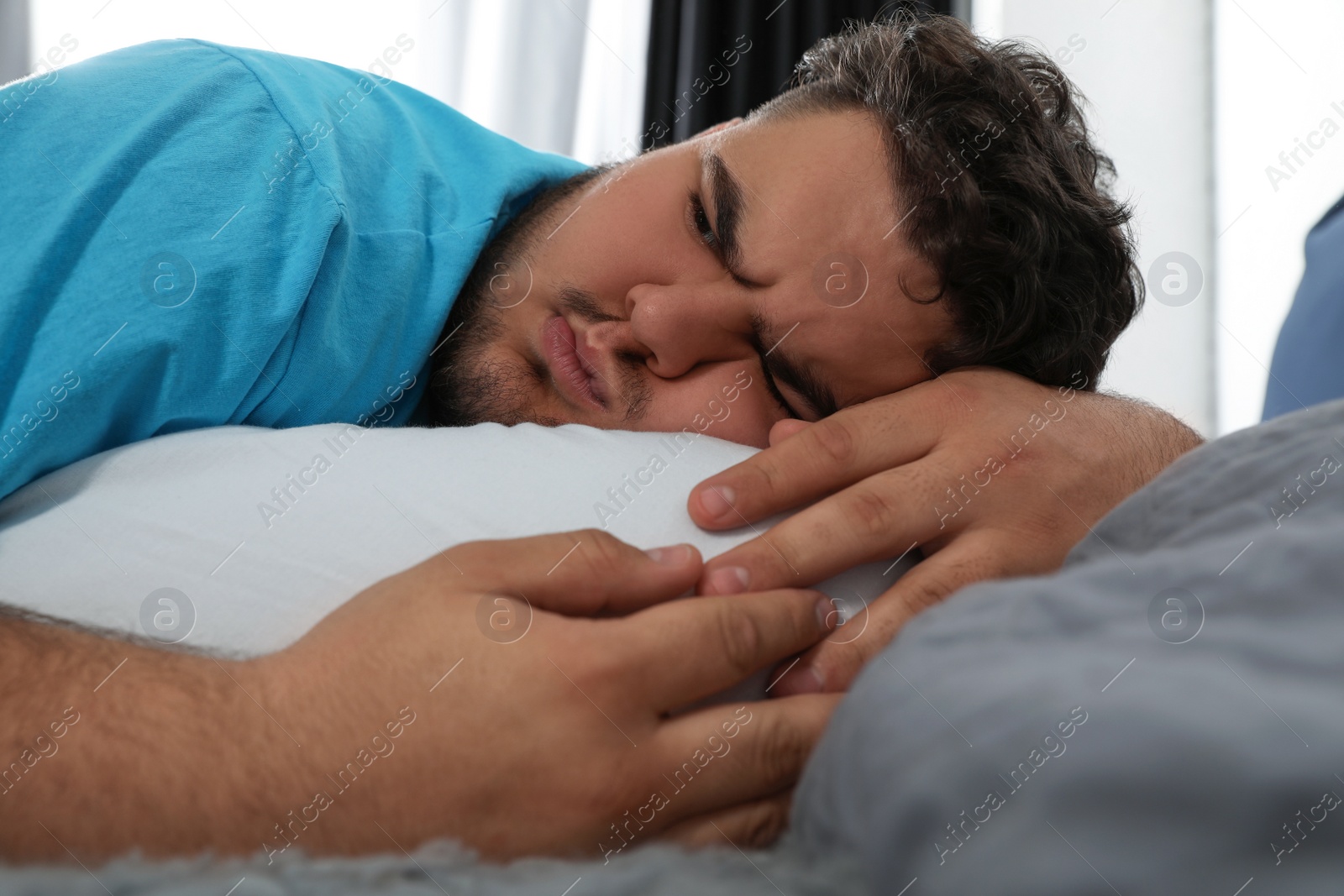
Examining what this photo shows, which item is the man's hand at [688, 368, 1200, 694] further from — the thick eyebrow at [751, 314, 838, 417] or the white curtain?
the white curtain

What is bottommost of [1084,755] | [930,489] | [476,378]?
[476,378]

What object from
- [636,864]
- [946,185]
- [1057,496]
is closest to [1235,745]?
[636,864]

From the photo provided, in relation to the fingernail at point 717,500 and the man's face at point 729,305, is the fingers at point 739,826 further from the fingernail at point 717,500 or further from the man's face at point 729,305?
the man's face at point 729,305

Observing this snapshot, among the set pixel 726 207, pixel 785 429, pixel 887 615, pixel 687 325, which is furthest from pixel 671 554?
pixel 726 207

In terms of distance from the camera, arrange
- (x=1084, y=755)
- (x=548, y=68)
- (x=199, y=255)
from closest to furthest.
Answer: (x=1084, y=755), (x=199, y=255), (x=548, y=68)

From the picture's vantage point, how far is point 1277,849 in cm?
22

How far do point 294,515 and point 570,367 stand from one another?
0.47 metres

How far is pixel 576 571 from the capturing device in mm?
468

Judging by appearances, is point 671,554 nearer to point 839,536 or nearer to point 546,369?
point 839,536

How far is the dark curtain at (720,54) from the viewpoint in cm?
248

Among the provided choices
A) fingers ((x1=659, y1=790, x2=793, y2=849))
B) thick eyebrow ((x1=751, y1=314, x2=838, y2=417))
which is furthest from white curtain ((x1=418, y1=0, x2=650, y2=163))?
fingers ((x1=659, y1=790, x2=793, y2=849))

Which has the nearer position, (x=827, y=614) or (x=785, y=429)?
(x=827, y=614)

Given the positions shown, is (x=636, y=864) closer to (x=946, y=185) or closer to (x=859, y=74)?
(x=946, y=185)

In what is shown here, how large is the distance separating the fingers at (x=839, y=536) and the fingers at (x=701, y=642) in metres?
0.03
